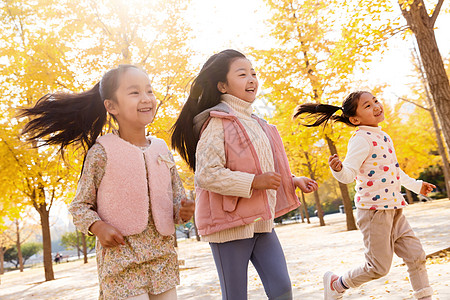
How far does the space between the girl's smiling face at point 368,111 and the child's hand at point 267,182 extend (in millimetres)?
1580

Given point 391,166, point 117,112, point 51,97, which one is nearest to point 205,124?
point 117,112

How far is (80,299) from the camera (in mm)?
7523

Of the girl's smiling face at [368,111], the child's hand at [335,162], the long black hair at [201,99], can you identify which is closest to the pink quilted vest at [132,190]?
the long black hair at [201,99]

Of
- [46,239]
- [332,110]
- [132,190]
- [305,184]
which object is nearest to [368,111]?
[332,110]

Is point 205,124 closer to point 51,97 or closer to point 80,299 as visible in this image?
point 51,97

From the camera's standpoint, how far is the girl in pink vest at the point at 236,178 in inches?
86.4

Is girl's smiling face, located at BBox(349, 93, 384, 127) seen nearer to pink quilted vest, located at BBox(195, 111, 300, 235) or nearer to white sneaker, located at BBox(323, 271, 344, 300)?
pink quilted vest, located at BBox(195, 111, 300, 235)

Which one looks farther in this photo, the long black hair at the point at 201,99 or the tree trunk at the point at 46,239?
the tree trunk at the point at 46,239

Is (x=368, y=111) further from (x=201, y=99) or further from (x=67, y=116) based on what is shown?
(x=67, y=116)

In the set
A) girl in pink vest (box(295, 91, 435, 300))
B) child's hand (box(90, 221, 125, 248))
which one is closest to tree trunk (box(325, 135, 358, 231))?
girl in pink vest (box(295, 91, 435, 300))

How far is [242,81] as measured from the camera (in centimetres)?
257

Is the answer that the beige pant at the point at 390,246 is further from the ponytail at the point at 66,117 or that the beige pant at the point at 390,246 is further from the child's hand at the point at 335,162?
the ponytail at the point at 66,117

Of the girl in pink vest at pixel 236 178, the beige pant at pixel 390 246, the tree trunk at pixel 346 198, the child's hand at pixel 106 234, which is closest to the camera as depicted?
the child's hand at pixel 106 234

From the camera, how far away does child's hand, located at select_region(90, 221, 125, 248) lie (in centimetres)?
189
